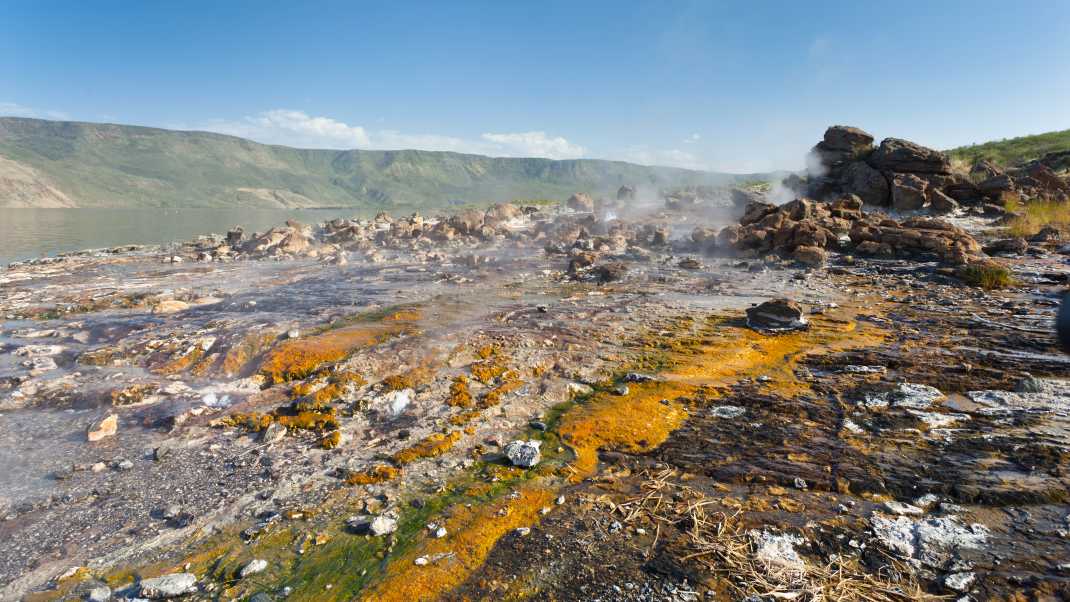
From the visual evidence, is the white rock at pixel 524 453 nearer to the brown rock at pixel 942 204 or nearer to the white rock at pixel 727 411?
the white rock at pixel 727 411

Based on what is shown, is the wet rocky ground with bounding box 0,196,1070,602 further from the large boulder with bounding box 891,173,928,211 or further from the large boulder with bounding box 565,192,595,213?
the large boulder with bounding box 565,192,595,213

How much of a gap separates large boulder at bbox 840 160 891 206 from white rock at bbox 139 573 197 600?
2760 centimetres

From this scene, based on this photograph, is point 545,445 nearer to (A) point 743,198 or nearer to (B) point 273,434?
(B) point 273,434

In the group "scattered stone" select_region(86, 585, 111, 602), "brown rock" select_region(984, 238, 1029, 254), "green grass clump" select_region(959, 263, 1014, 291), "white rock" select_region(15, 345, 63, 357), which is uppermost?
"brown rock" select_region(984, 238, 1029, 254)

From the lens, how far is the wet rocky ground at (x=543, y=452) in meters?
3.17

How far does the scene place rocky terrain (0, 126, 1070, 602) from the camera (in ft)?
10.4

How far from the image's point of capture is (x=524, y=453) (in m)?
4.53

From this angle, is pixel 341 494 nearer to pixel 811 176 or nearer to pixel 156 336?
pixel 156 336

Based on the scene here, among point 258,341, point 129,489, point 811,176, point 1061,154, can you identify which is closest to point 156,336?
point 258,341

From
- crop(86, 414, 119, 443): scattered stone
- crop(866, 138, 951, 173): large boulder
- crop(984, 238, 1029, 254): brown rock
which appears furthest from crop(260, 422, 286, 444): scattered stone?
crop(866, 138, 951, 173): large boulder

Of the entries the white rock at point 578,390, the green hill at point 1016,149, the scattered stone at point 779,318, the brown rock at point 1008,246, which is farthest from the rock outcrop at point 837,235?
the green hill at point 1016,149

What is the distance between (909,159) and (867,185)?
2.16 m

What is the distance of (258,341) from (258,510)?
4.79 meters

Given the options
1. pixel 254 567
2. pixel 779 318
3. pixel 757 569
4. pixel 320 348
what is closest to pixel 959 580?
pixel 757 569
